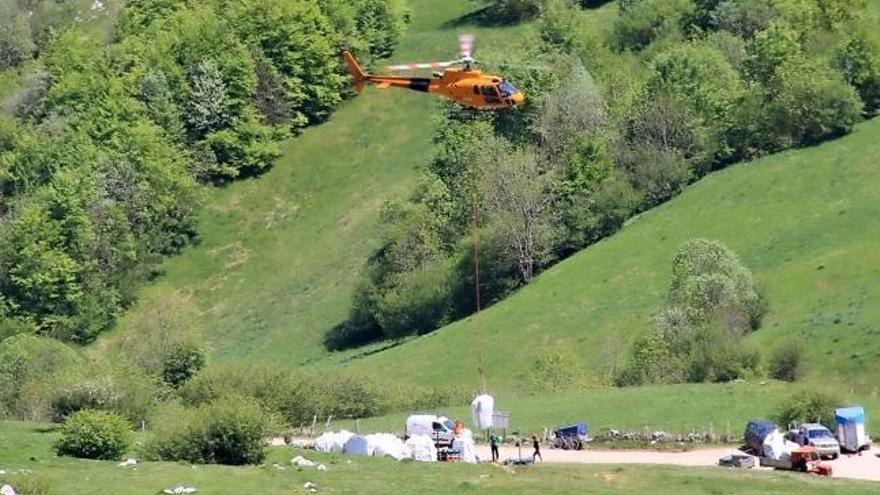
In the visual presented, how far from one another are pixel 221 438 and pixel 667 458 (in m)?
18.5

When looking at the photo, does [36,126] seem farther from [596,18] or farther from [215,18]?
[596,18]

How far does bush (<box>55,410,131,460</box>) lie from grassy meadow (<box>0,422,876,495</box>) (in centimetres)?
90

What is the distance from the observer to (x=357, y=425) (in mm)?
99438

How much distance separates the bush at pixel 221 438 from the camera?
7962 cm

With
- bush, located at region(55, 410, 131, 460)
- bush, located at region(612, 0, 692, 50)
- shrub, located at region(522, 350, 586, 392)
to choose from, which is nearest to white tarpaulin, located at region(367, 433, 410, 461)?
bush, located at region(55, 410, 131, 460)

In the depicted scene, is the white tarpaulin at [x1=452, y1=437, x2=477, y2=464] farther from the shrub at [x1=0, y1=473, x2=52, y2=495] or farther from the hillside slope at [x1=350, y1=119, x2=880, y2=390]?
the hillside slope at [x1=350, y1=119, x2=880, y2=390]

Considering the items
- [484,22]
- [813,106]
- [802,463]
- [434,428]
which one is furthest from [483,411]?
[484,22]

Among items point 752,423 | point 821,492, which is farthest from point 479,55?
point 821,492

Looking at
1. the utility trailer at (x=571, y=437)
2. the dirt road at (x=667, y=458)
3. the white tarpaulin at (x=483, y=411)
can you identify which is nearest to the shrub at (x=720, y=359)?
the utility trailer at (x=571, y=437)

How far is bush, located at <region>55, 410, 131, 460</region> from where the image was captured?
7988 cm

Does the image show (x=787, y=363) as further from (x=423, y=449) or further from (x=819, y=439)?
(x=423, y=449)

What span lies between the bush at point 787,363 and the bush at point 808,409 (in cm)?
→ 1896

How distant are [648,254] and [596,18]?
57.8m

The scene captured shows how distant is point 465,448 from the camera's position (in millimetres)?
83562
